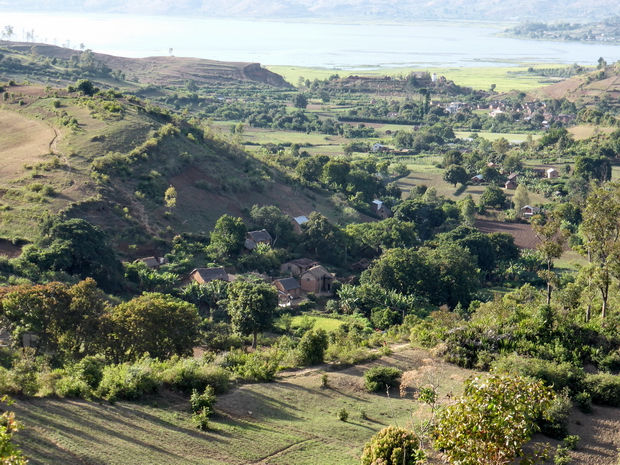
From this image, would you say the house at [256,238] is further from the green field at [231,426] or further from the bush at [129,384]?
the bush at [129,384]

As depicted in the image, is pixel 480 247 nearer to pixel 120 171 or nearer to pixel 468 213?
pixel 468 213

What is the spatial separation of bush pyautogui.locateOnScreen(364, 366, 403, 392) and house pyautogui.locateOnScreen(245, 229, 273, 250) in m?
24.1

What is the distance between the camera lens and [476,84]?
15738 centimetres

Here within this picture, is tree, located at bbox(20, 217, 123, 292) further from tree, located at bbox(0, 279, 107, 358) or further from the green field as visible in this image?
the green field

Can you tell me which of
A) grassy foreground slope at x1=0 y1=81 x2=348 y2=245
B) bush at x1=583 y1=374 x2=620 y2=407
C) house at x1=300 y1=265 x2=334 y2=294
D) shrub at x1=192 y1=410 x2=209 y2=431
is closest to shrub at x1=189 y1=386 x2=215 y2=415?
shrub at x1=192 y1=410 x2=209 y2=431

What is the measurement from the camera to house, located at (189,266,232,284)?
36.6m

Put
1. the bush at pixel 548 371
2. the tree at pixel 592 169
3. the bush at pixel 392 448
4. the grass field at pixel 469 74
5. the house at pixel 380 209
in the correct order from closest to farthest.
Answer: the bush at pixel 392 448, the bush at pixel 548 371, the house at pixel 380 209, the tree at pixel 592 169, the grass field at pixel 469 74

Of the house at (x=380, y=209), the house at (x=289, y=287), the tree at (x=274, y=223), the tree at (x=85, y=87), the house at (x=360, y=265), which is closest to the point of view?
the house at (x=289, y=287)

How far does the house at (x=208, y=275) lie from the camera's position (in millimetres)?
36625

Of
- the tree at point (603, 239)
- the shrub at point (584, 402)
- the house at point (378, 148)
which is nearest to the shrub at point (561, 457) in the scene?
the shrub at point (584, 402)

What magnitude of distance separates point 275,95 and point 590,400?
117995mm

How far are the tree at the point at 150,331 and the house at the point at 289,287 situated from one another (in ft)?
45.8

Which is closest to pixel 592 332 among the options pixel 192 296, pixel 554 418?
pixel 554 418


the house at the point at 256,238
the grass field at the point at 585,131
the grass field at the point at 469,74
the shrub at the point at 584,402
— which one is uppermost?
the grass field at the point at 469,74
